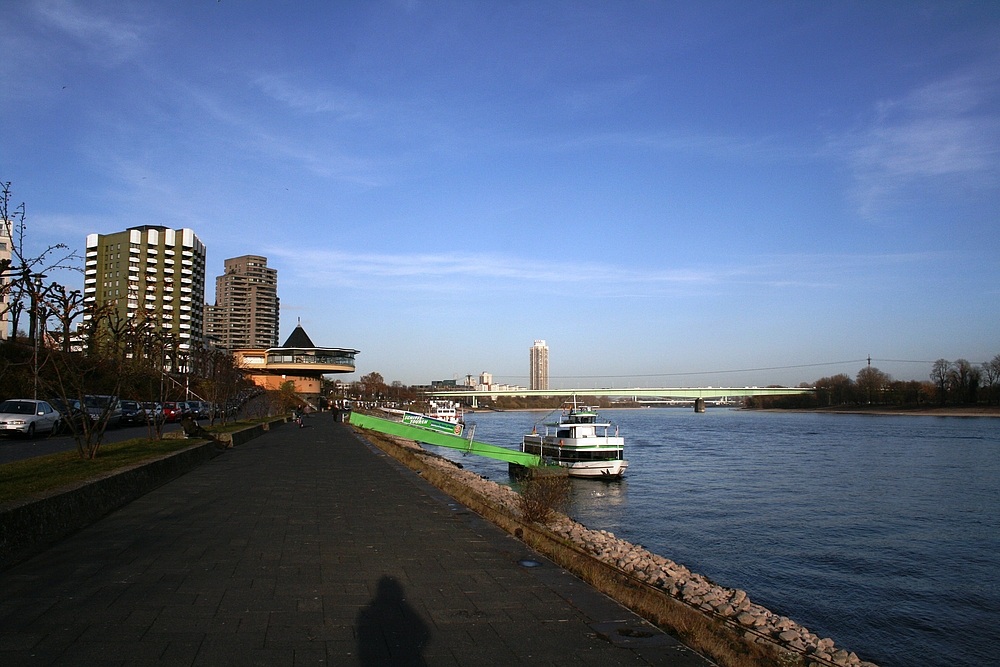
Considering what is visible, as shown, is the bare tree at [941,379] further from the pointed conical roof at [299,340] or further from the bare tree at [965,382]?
the pointed conical roof at [299,340]

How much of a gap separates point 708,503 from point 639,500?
8.95 ft

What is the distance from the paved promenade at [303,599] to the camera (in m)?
4.83

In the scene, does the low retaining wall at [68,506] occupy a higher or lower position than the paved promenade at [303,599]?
higher

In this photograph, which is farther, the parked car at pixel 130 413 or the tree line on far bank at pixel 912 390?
the tree line on far bank at pixel 912 390

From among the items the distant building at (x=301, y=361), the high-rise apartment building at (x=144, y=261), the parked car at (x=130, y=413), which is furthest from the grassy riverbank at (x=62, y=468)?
the high-rise apartment building at (x=144, y=261)

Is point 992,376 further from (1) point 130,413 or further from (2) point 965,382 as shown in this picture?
(1) point 130,413

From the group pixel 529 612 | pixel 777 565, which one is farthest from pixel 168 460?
pixel 777 565

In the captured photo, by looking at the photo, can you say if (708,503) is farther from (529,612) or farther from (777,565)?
(529,612)

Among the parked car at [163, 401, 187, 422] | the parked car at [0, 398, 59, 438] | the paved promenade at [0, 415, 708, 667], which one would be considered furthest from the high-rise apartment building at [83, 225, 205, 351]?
the paved promenade at [0, 415, 708, 667]

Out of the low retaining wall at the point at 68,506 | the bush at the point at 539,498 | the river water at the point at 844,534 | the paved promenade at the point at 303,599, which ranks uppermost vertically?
the low retaining wall at the point at 68,506

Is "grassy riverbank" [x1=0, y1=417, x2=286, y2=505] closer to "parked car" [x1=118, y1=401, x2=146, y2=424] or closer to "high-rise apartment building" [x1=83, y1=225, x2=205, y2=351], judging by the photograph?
"parked car" [x1=118, y1=401, x2=146, y2=424]

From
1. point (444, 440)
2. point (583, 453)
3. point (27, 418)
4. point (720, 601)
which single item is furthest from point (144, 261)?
point (720, 601)

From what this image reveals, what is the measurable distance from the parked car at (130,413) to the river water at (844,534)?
718 inches

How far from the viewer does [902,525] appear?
21797mm
